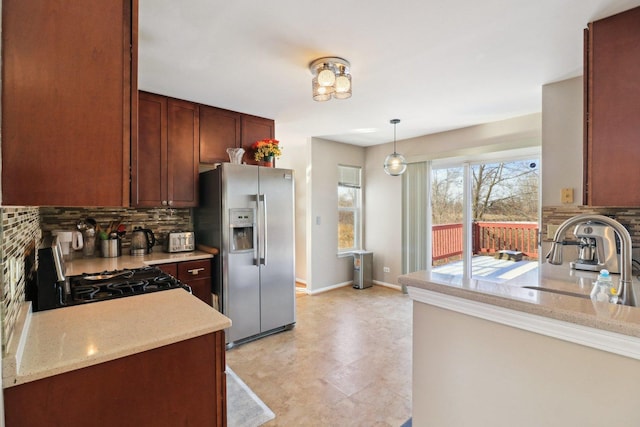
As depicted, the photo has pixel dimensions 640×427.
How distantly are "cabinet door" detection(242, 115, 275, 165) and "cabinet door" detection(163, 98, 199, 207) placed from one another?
21.3 inches

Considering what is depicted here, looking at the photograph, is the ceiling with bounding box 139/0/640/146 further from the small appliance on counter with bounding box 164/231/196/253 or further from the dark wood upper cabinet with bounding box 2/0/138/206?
the small appliance on counter with bounding box 164/231/196/253

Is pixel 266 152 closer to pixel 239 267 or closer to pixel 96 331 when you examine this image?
pixel 239 267

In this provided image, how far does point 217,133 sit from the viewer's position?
11.0 ft

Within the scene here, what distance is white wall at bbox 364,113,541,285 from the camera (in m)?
3.71

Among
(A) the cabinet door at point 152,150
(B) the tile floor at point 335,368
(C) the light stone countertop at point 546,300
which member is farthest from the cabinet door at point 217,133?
(C) the light stone countertop at point 546,300

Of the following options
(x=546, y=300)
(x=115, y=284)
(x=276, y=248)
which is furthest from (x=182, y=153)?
(x=546, y=300)

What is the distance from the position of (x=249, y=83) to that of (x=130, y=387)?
2.37 m

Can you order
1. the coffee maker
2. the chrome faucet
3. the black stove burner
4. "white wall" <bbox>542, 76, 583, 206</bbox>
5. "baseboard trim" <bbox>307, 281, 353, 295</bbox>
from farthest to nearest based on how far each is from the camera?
"baseboard trim" <bbox>307, 281, 353, 295</bbox> < "white wall" <bbox>542, 76, 583, 206</bbox> < the coffee maker < the black stove burner < the chrome faucet

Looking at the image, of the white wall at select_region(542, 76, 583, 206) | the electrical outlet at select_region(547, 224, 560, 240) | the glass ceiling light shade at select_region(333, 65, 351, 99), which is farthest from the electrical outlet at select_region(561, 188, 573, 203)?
the glass ceiling light shade at select_region(333, 65, 351, 99)

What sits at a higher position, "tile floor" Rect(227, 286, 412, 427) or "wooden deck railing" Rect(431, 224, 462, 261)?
"wooden deck railing" Rect(431, 224, 462, 261)

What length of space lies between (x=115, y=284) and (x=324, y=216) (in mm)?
3393

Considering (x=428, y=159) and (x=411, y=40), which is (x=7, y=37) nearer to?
(x=411, y=40)

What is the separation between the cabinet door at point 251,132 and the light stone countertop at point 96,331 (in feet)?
7.55

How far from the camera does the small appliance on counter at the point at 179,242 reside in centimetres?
307
